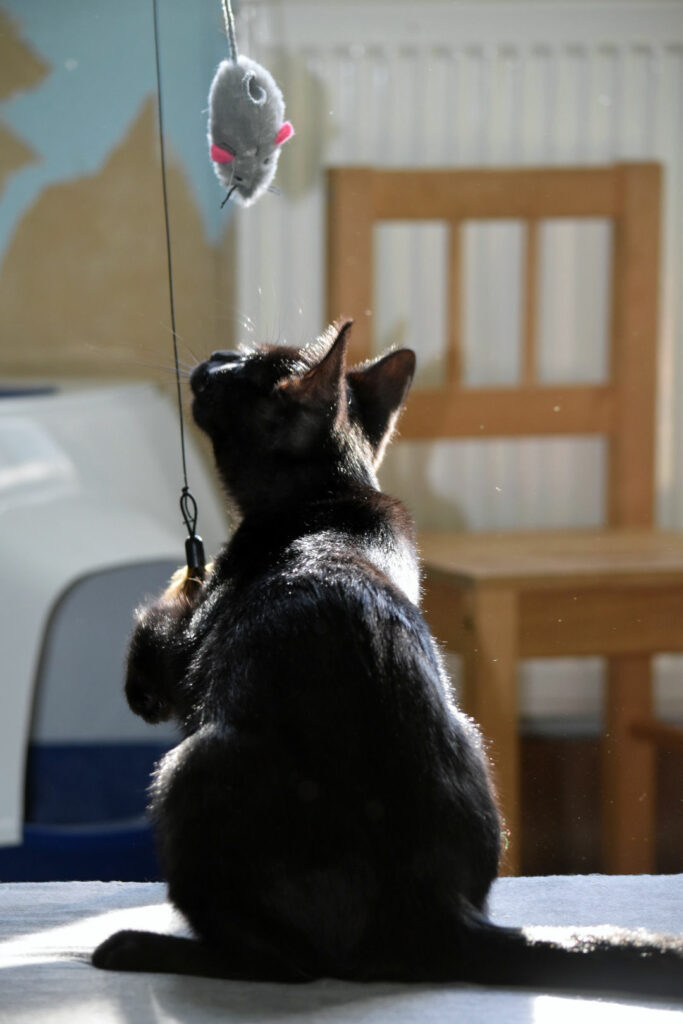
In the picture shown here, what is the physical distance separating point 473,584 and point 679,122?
397 millimetres

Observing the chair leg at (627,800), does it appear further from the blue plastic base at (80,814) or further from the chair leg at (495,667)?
the blue plastic base at (80,814)

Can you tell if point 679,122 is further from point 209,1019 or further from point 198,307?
point 209,1019

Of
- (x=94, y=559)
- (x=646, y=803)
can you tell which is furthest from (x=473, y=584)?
(x=94, y=559)

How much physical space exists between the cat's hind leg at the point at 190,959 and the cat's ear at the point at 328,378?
21 cm

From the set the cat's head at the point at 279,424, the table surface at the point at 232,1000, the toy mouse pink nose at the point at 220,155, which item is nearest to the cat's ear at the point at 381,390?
the cat's head at the point at 279,424

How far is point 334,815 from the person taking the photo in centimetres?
41

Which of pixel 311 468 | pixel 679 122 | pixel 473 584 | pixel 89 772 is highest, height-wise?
pixel 679 122

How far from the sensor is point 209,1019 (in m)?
0.40

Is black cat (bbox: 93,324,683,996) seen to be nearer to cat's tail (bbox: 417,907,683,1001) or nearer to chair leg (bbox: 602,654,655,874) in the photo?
cat's tail (bbox: 417,907,683,1001)

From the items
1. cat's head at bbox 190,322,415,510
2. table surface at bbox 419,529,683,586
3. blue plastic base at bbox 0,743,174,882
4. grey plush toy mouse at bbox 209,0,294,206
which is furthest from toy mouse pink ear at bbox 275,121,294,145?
blue plastic base at bbox 0,743,174,882

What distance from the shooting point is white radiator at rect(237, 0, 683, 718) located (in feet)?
2.76

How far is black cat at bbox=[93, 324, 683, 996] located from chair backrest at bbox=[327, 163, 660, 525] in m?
0.44

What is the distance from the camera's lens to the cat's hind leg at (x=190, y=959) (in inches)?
16.3

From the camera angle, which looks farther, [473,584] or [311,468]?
[473,584]
